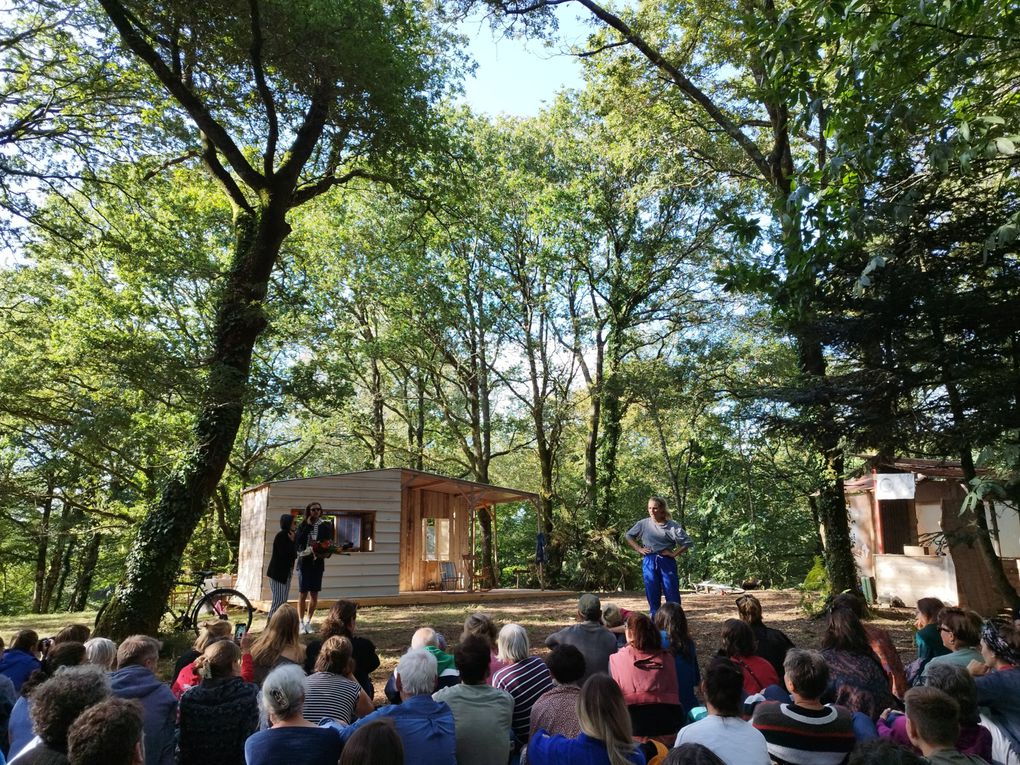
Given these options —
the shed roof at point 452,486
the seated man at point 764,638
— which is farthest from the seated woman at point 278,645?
the shed roof at point 452,486

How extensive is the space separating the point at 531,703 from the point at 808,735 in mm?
1344

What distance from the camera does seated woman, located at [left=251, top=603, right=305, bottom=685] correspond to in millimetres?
3799

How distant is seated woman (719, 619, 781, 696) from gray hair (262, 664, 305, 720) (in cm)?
238

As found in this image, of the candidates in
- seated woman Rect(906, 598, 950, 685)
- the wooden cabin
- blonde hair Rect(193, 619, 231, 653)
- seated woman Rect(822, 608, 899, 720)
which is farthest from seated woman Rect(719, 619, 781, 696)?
the wooden cabin

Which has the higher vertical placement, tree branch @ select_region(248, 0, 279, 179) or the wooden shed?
tree branch @ select_region(248, 0, 279, 179)

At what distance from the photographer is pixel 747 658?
3713 mm

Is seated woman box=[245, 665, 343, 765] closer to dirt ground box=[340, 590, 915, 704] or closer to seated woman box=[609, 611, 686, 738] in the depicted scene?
seated woman box=[609, 611, 686, 738]

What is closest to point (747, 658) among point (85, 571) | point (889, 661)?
point (889, 661)

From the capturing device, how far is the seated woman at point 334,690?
3.15m

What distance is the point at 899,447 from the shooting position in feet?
28.0

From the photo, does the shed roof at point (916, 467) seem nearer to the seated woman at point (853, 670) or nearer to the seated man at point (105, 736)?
the seated woman at point (853, 670)

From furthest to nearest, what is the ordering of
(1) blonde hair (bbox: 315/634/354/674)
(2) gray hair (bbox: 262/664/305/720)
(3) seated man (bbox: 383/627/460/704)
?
1. (3) seated man (bbox: 383/627/460/704)
2. (1) blonde hair (bbox: 315/634/354/674)
3. (2) gray hair (bbox: 262/664/305/720)

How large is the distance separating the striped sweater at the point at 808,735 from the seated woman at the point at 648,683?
817 mm

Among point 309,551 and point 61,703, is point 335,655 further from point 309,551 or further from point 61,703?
point 309,551
